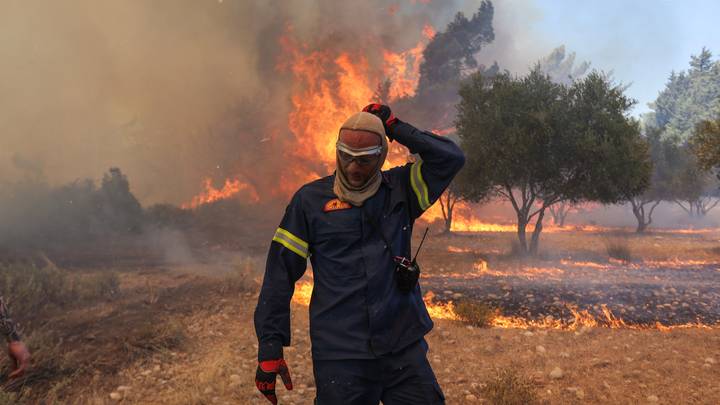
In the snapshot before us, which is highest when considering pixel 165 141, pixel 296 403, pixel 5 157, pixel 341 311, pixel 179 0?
pixel 179 0

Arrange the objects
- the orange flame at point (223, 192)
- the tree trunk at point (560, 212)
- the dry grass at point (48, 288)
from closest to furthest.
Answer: the dry grass at point (48, 288) < the orange flame at point (223, 192) < the tree trunk at point (560, 212)

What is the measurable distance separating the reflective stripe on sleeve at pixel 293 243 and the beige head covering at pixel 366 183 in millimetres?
374

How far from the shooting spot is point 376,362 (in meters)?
2.73

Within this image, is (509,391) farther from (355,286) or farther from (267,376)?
(267,376)

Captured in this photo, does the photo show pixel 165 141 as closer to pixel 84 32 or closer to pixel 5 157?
pixel 84 32

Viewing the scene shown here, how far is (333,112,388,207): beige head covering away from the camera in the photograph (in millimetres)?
2859

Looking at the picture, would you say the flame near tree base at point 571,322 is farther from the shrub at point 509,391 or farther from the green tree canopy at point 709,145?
the green tree canopy at point 709,145

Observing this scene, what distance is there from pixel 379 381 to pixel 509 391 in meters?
2.71

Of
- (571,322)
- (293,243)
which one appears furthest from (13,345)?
(571,322)

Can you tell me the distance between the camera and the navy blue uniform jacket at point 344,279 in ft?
8.97

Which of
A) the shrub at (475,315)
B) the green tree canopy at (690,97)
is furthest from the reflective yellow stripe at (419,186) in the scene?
the green tree canopy at (690,97)

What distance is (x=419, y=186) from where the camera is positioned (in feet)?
10.1

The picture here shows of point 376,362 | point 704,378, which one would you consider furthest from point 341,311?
point 704,378

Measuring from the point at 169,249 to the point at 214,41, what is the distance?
20.5 metres
